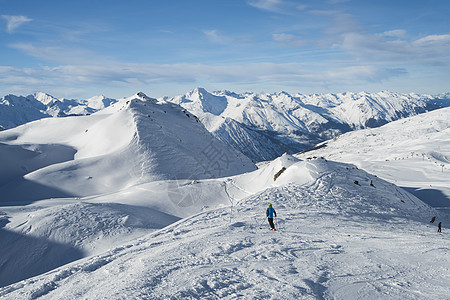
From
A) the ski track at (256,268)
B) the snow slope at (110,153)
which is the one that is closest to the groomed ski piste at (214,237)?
the ski track at (256,268)

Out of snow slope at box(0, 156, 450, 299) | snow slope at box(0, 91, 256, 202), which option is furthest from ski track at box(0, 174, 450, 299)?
snow slope at box(0, 91, 256, 202)

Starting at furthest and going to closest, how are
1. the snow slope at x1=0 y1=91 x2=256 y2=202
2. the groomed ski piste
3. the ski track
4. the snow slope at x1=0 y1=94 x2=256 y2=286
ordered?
the snow slope at x1=0 y1=91 x2=256 y2=202, the snow slope at x1=0 y1=94 x2=256 y2=286, the groomed ski piste, the ski track

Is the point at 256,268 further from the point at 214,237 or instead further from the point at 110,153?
the point at 110,153

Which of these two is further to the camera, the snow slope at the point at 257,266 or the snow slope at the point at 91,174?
the snow slope at the point at 91,174

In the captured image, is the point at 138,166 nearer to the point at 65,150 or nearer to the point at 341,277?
the point at 65,150

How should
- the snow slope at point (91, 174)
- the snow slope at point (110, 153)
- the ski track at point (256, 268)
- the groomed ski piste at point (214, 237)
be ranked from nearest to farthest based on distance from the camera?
the ski track at point (256, 268)
the groomed ski piste at point (214, 237)
the snow slope at point (91, 174)
the snow slope at point (110, 153)

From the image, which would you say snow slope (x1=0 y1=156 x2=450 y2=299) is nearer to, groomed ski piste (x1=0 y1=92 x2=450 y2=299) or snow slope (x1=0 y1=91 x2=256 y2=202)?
groomed ski piste (x1=0 y1=92 x2=450 y2=299)

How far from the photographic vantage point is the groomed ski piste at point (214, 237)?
28.9 ft

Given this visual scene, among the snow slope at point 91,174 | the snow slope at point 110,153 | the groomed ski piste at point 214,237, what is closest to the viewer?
the groomed ski piste at point 214,237

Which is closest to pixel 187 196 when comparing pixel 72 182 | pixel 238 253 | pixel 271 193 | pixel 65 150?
pixel 271 193

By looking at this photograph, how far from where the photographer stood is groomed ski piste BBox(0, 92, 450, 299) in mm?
8805

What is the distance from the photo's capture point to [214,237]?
1346cm

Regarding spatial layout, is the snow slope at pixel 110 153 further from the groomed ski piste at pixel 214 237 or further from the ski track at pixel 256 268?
the ski track at pixel 256 268

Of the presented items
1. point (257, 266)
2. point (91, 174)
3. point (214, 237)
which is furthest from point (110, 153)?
point (257, 266)
